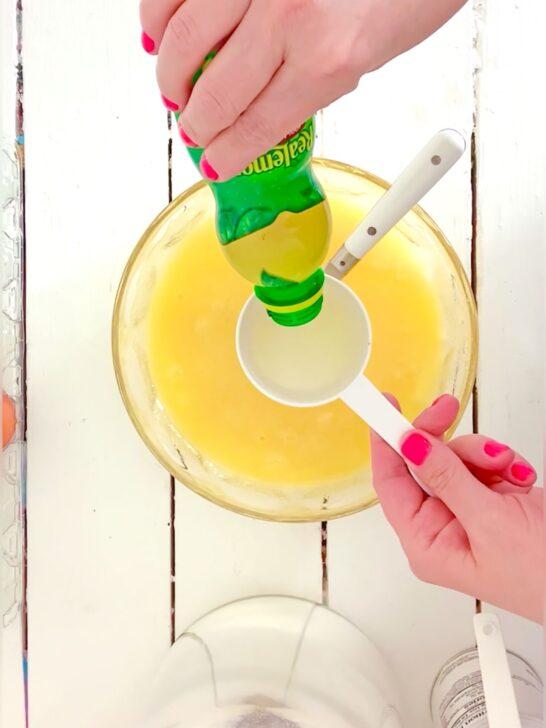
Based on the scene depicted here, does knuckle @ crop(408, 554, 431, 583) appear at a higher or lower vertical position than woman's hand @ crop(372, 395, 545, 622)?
lower

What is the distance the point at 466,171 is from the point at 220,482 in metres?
0.36

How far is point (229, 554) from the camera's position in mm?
745

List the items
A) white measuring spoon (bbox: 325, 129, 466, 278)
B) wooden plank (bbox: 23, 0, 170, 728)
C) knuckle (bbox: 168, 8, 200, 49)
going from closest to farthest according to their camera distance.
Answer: knuckle (bbox: 168, 8, 200, 49)
white measuring spoon (bbox: 325, 129, 466, 278)
wooden plank (bbox: 23, 0, 170, 728)

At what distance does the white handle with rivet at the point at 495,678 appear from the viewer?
0.59 m

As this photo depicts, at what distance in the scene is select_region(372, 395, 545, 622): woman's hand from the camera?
53 cm

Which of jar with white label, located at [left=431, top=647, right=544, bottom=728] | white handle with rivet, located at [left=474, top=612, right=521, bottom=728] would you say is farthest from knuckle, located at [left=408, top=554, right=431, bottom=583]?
jar with white label, located at [left=431, top=647, right=544, bottom=728]

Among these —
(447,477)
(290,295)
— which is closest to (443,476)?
(447,477)

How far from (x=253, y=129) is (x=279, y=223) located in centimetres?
8

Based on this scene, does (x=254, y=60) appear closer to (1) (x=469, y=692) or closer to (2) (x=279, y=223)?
(2) (x=279, y=223)

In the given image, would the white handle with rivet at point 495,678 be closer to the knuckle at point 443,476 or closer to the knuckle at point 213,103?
the knuckle at point 443,476

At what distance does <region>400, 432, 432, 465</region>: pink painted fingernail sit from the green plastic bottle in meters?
0.13

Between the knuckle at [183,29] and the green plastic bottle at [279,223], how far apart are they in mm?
88

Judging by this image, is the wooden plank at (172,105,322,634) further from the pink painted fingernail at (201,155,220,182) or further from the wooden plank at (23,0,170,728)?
the pink painted fingernail at (201,155,220,182)

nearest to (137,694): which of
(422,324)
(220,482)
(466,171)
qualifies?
(220,482)
